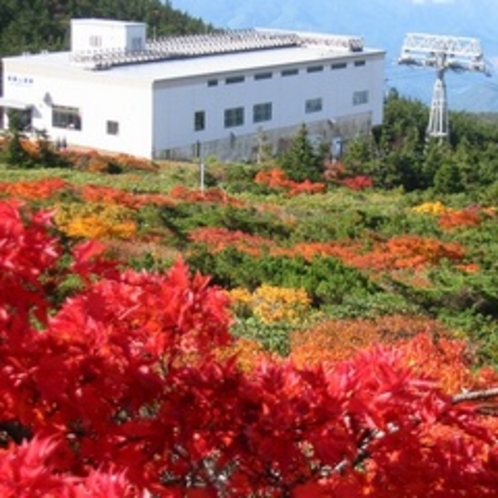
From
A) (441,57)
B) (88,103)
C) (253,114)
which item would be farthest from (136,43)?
(441,57)

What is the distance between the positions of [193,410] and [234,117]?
3445cm

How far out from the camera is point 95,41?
39.5 m

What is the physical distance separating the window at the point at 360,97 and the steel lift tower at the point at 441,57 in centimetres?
257

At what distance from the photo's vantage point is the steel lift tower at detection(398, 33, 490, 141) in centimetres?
4534

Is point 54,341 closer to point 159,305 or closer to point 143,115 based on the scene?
point 159,305

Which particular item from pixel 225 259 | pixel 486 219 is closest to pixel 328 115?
pixel 486 219

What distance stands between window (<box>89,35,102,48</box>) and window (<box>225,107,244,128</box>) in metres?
5.44

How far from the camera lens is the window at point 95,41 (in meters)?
39.3

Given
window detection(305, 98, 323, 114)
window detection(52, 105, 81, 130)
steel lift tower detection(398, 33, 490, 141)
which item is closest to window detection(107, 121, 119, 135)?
window detection(52, 105, 81, 130)

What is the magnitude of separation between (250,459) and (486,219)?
18.7 meters

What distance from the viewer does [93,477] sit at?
3160mm

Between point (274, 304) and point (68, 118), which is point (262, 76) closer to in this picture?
point (68, 118)

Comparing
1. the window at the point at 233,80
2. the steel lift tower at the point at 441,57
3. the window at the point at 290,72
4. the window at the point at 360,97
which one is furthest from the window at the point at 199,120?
the steel lift tower at the point at 441,57

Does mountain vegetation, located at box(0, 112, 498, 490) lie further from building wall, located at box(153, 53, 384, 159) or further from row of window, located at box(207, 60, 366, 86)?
row of window, located at box(207, 60, 366, 86)
